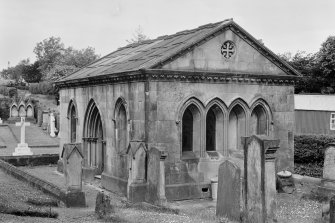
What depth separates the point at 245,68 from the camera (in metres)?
20.7

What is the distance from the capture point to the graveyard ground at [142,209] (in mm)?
13484

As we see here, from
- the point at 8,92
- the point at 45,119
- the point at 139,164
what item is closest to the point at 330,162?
the point at 139,164

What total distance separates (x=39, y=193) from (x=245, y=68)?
9.49m

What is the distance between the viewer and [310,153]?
97.0 ft

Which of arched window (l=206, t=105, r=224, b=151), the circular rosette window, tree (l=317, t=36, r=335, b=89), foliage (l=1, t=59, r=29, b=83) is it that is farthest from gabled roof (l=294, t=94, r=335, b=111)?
foliage (l=1, t=59, r=29, b=83)

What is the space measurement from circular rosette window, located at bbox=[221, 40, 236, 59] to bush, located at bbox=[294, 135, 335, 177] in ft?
37.6

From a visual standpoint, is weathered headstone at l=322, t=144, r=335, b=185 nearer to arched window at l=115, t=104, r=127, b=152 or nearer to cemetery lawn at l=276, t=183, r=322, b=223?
cemetery lawn at l=276, t=183, r=322, b=223

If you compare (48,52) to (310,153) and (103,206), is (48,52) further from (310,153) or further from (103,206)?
(103,206)

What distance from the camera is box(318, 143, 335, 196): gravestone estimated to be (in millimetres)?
17766

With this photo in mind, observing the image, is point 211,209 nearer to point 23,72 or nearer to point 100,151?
point 100,151

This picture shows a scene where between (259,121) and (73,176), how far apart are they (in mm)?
8606

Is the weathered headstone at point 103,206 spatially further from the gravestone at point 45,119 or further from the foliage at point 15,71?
the foliage at point 15,71

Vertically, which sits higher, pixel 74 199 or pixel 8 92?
pixel 8 92

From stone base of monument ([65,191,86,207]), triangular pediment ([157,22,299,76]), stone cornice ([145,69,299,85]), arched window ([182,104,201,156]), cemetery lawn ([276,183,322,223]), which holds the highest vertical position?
triangular pediment ([157,22,299,76])
